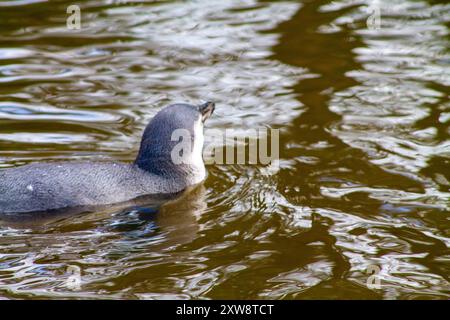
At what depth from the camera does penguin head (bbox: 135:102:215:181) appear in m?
7.58

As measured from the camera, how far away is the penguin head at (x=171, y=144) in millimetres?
7578

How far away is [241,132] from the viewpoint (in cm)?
874

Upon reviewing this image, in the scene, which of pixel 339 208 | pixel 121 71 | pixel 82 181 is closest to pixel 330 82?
pixel 121 71

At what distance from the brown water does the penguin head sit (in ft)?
0.84

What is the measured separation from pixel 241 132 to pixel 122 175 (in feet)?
5.52
